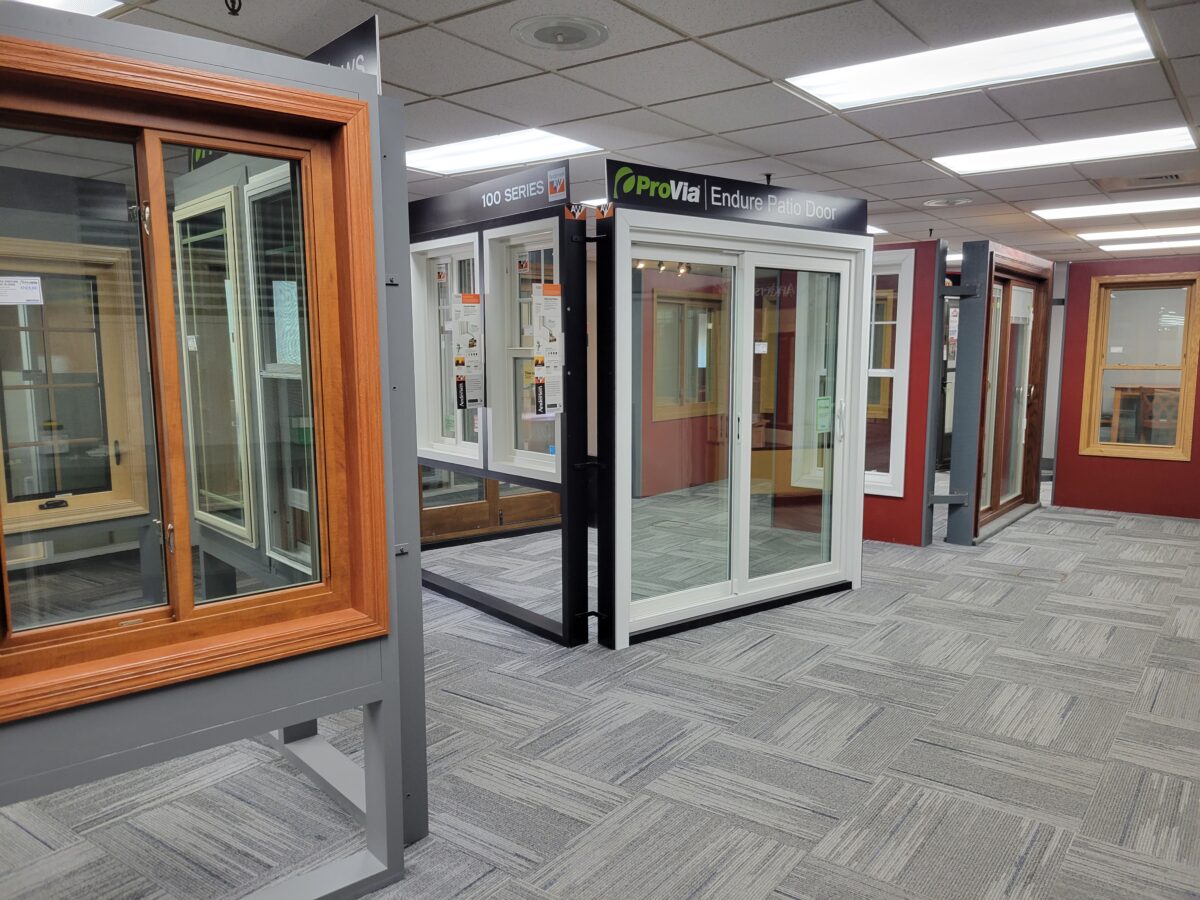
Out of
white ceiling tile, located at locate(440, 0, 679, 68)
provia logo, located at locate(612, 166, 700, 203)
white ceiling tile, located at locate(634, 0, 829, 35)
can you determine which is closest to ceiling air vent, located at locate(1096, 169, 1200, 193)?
provia logo, located at locate(612, 166, 700, 203)

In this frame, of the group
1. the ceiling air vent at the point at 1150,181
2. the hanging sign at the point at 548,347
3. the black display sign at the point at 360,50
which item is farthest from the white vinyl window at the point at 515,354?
the ceiling air vent at the point at 1150,181

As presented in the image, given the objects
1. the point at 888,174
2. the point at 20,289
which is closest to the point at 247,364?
the point at 20,289

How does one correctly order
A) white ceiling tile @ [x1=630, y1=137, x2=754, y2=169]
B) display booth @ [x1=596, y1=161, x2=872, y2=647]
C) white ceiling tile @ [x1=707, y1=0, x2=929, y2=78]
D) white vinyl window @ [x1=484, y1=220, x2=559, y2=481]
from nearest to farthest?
white ceiling tile @ [x1=707, y1=0, x2=929, y2=78], display booth @ [x1=596, y1=161, x2=872, y2=647], white vinyl window @ [x1=484, y1=220, x2=559, y2=481], white ceiling tile @ [x1=630, y1=137, x2=754, y2=169]

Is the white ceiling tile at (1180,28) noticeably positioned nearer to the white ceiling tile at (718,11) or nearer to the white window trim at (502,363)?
the white ceiling tile at (718,11)

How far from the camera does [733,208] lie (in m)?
3.58

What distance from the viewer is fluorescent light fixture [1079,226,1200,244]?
24.0ft

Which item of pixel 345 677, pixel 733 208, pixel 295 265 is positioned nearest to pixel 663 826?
pixel 345 677

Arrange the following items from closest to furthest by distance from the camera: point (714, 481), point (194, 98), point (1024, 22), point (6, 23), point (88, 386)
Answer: point (6, 23)
point (194, 98)
point (88, 386)
point (1024, 22)
point (714, 481)

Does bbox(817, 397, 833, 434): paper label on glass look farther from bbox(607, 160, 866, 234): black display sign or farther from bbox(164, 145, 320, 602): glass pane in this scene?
bbox(164, 145, 320, 602): glass pane

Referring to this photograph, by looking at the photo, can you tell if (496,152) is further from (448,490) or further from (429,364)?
(448,490)

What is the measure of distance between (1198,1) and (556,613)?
3.30m

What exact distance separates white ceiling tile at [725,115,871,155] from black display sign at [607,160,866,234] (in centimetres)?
40

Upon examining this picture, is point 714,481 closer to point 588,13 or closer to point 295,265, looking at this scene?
point 588,13

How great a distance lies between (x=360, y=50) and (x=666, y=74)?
1.79 metres
